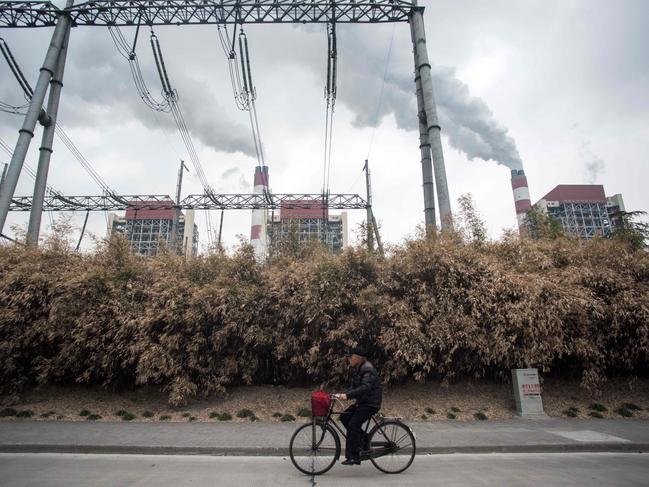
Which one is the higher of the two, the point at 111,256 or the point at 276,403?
the point at 111,256

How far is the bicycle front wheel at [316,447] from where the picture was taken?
463 cm

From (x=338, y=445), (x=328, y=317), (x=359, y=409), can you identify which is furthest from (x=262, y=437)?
(x=328, y=317)

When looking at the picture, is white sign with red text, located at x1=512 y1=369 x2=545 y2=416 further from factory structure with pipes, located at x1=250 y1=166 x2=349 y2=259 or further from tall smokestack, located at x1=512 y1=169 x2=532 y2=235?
tall smokestack, located at x1=512 y1=169 x2=532 y2=235

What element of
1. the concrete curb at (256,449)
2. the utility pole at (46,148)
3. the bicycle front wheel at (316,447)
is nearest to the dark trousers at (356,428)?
the bicycle front wheel at (316,447)

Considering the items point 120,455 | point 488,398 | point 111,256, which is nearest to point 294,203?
point 111,256

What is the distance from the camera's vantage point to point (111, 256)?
9.30 metres

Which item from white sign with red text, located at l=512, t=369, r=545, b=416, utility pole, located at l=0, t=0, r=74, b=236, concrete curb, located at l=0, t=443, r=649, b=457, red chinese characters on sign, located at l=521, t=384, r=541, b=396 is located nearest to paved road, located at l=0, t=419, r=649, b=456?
concrete curb, located at l=0, t=443, r=649, b=457

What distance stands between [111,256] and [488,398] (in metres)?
9.35

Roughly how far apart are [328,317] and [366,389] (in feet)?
12.4

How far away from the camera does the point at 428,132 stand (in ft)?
34.9

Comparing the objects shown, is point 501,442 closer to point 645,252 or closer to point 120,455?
point 120,455

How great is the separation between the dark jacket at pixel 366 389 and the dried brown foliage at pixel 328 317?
3415 millimetres

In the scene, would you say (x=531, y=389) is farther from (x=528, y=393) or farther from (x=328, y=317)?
(x=328, y=317)

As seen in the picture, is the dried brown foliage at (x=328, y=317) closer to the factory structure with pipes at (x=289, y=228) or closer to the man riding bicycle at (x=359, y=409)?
the factory structure with pipes at (x=289, y=228)
